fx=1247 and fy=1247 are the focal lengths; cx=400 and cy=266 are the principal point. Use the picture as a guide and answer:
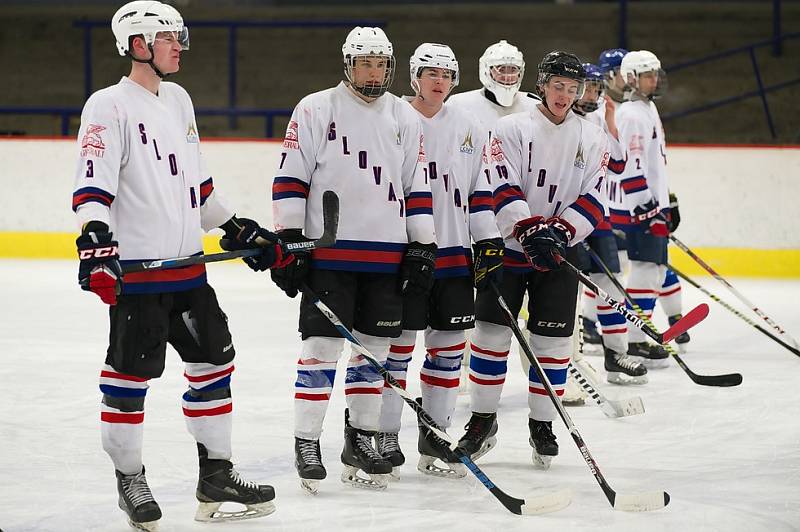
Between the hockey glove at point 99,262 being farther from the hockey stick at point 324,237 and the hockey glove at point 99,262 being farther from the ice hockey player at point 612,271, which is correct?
the ice hockey player at point 612,271

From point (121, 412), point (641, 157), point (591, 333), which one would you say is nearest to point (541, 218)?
point (121, 412)

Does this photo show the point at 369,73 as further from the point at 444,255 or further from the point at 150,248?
the point at 150,248

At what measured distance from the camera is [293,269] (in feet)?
11.0

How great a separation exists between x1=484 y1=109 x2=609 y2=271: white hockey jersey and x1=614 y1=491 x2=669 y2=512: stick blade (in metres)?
0.86

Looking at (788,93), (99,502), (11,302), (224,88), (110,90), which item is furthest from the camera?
(224,88)

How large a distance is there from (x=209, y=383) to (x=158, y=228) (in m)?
0.41

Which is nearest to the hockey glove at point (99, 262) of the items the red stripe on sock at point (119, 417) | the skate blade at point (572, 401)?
the red stripe on sock at point (119, 417)

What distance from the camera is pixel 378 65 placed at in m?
3.44

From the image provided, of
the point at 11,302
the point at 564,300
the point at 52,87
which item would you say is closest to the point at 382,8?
the point at 52,87

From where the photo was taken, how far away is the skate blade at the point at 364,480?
3461 mm

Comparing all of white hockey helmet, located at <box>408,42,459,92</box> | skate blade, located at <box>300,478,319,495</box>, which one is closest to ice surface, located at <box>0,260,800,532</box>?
skate blade, located at <box>300,478,319,495</box>

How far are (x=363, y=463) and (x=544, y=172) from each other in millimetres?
1061

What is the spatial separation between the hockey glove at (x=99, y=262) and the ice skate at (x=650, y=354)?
319 cm

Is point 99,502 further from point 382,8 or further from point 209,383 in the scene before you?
point 382,8
